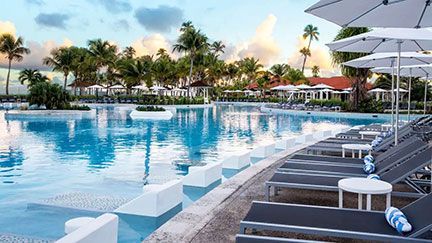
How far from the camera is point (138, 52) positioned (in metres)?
70.7

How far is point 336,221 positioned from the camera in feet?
10.6

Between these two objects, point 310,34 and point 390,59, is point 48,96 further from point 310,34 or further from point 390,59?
point 310,34

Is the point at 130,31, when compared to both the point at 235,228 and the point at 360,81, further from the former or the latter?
the point at 235,228

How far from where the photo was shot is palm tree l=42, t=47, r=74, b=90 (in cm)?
5091

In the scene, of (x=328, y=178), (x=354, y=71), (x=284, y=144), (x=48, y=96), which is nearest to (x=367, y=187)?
(x=328, y=178)

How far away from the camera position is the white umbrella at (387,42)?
231 inches

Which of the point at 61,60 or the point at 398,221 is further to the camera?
the point at 61,60

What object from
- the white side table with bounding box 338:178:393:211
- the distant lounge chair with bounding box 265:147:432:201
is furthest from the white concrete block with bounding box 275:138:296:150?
the white side table with bounding box 338:178:393:211

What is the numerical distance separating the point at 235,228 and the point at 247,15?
2039 cm

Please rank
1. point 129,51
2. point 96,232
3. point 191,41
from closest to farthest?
1. point 96,232
2. point 191,41
3. point 129,51

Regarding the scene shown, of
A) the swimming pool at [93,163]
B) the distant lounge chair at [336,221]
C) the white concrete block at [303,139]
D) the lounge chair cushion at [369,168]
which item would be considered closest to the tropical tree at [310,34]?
the swimming pool at [93,163]

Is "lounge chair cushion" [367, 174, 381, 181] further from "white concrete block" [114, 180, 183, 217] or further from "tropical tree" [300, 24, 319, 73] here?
"tropical tree" [300, 24, 319, 73]

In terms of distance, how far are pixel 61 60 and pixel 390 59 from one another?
48079mm

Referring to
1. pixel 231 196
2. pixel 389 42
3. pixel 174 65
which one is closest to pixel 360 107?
pixel 389 42
